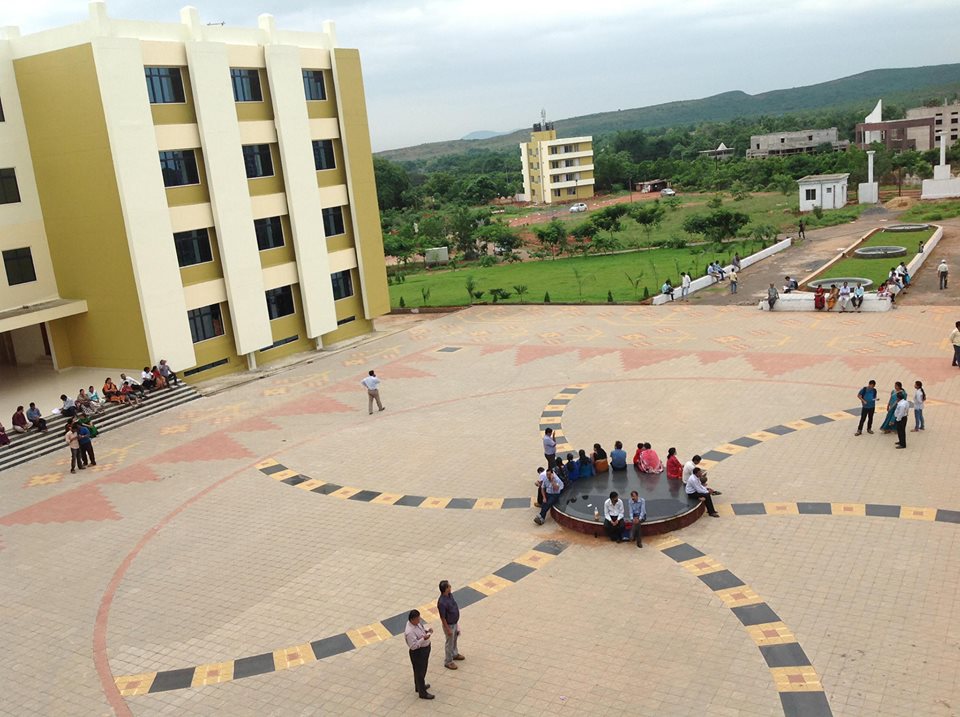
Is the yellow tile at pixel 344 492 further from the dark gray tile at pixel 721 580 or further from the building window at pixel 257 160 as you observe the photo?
the building window at pixel 257 160

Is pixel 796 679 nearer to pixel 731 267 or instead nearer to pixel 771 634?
pixel 771 634

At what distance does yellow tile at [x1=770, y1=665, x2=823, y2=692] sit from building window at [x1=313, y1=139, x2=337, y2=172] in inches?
1034

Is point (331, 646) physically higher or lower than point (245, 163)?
lower

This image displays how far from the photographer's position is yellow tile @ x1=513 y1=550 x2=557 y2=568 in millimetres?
13898

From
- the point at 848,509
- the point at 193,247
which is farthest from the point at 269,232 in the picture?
the point at 848,509

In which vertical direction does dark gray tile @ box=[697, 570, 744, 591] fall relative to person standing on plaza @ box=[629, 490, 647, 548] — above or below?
below

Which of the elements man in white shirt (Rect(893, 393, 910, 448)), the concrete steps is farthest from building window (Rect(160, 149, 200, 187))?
man in white shirt (Rect(893, 393, 910, 448))

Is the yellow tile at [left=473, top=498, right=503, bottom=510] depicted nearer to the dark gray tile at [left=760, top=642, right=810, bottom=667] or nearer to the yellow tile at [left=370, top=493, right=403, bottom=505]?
the yellow tile at [left=370, top=493, right=403, bottom=505]

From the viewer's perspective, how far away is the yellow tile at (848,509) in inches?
580

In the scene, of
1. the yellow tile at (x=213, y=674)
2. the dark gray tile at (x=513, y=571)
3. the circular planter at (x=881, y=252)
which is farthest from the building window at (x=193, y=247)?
the circular planter at (x=881, y=252)

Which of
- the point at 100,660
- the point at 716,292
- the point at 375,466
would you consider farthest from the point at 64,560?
the point at 716,292

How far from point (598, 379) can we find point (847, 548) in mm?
11750

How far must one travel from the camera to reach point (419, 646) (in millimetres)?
10312

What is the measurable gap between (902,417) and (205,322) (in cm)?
2116
